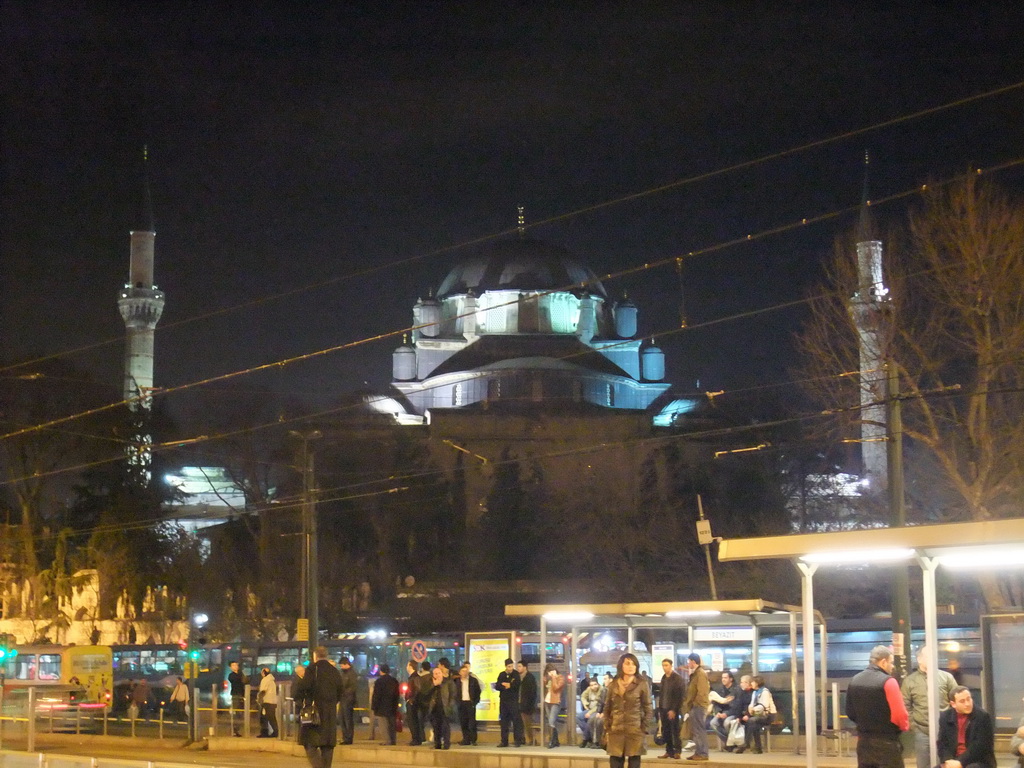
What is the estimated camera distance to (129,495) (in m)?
45.3

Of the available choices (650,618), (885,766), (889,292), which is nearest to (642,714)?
(885,766)

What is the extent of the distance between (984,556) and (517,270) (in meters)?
84.4

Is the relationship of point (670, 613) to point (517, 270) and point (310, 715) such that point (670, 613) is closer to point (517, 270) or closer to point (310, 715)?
point (310, 715)

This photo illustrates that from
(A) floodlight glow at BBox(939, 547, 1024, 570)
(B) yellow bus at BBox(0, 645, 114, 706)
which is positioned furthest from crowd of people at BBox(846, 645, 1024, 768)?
(B) yellow bus at BBox(0, 645, 114, 706)

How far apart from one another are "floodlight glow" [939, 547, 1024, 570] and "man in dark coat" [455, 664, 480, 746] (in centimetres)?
880

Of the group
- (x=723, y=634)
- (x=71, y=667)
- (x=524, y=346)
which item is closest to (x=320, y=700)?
(x=723, y=634)

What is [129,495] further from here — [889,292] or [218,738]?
[889,292]

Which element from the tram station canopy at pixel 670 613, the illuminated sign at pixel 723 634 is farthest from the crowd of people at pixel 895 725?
the illuminated sign at pixel 723 634

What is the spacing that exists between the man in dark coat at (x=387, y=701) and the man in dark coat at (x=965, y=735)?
1060cm

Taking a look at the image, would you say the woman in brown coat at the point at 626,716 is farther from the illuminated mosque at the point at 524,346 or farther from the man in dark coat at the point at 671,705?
the illuminated mosque at the point at 524,346

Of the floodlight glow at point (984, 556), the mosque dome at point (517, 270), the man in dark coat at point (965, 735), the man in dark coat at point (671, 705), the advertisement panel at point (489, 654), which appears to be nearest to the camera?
the man in dark coat at point (965, 735)

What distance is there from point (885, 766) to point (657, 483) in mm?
38719

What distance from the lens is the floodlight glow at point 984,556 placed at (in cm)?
920

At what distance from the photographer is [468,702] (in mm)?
17969
